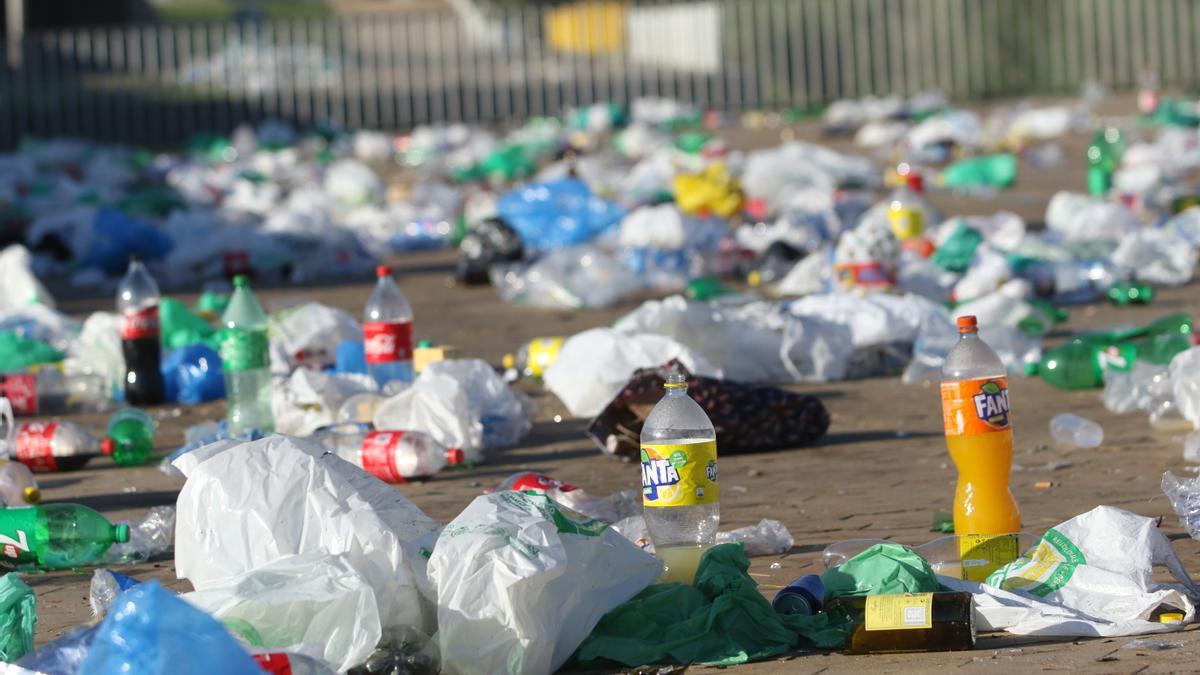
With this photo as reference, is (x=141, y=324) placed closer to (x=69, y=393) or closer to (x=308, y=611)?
(x=69, y=393)

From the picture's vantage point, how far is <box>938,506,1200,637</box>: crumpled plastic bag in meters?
3.77

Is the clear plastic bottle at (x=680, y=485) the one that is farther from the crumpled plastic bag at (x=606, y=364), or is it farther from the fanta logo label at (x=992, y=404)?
the crumpled plastic bag at (x=606, y=364)

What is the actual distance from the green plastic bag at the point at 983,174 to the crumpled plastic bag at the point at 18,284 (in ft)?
25.3

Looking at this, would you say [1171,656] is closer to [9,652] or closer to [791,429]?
[9,652]

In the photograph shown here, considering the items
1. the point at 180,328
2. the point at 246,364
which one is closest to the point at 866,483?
the point at 246,364

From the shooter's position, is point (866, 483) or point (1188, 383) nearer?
point (866, 483)

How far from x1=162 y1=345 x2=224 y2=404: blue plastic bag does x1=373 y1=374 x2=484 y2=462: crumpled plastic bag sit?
1680mm

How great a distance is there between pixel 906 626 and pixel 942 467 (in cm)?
226

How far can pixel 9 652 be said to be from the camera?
3.61 meters

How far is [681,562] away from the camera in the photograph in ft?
13.7

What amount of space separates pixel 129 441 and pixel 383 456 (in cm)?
115

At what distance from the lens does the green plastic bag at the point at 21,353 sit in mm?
8008

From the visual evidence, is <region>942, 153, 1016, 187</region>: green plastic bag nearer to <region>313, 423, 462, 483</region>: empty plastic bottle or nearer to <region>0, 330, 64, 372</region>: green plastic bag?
<region>0, 330, 64, 372</region>: green plastic bag

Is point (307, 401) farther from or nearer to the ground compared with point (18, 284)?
nearer to the ground
